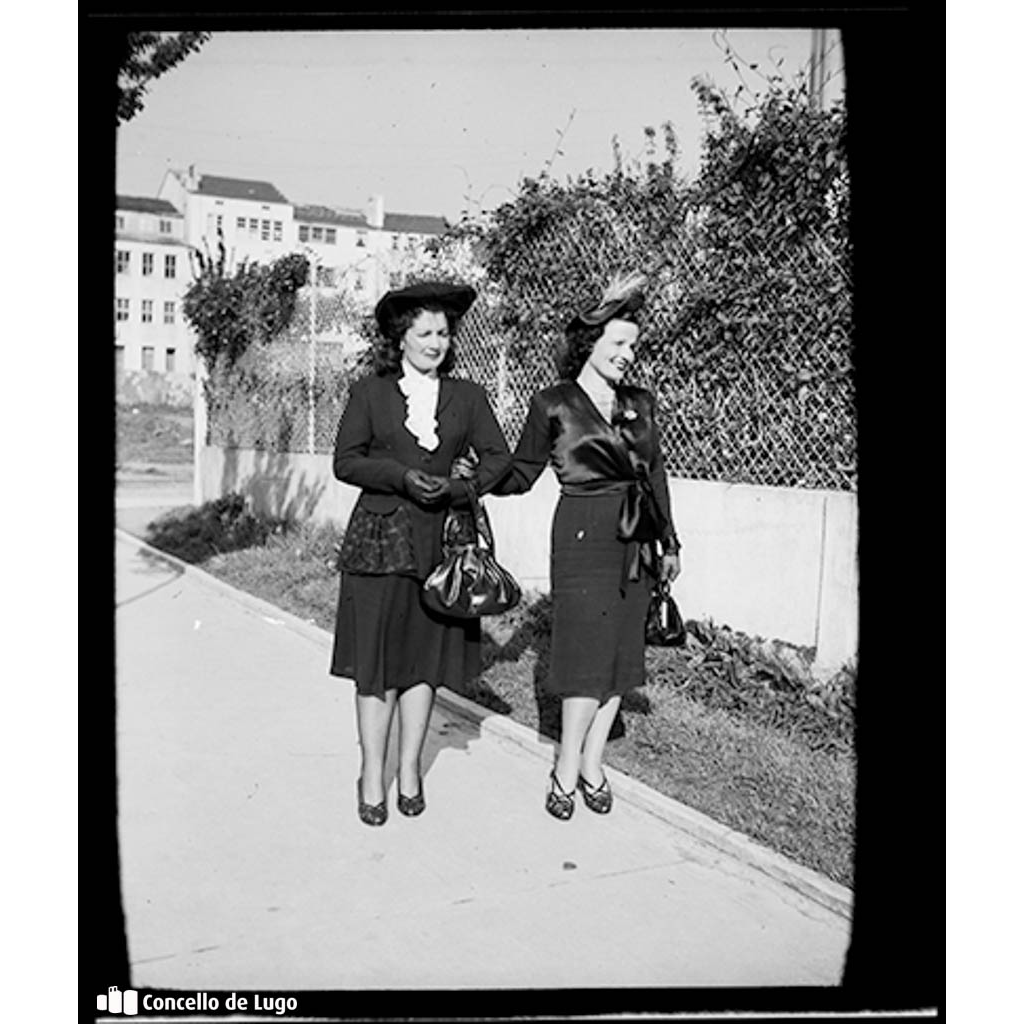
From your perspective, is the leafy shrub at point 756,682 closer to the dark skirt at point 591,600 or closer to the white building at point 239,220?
the dark skirt at point 591,600

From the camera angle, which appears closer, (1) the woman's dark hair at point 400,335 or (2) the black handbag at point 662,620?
(1) the woman's dark hair at point 400,335

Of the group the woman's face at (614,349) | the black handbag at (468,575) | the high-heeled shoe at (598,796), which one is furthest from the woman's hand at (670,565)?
the high-heeled shoe at (598,796)

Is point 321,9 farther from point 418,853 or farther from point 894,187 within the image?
point 418,853

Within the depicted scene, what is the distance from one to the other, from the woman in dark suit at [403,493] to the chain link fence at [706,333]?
2.28m

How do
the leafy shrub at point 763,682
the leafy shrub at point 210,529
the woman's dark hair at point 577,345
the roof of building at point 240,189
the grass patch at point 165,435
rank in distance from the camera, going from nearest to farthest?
the woman's dark hair at point 577,345, the leafy shrub at point 763,682, the roof of building at point 240,189, the grass patch at point 165,435, the leafy shrub at point 210,529

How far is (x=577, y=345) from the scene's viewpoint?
4047 mm

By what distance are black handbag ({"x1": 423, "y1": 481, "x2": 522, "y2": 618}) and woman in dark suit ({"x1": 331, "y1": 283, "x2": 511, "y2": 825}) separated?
0.06m

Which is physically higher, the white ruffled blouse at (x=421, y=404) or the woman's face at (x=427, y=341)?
the woman's face at (x=427, y=341)

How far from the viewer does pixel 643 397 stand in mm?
4125

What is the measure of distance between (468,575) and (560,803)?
1021mm

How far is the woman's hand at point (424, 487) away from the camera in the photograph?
12.2ft

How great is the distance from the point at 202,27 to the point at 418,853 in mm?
2827

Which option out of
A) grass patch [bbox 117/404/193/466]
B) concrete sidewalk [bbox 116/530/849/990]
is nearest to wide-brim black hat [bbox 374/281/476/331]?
concrete sidewalk [bbox 116/530/849/990]

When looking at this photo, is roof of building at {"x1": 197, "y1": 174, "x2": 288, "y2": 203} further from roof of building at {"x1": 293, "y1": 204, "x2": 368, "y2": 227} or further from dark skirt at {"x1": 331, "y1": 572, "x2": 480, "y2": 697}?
dark skirt at {"x1": 331, "y1": 572, "x2": 480, "y2": 697}
